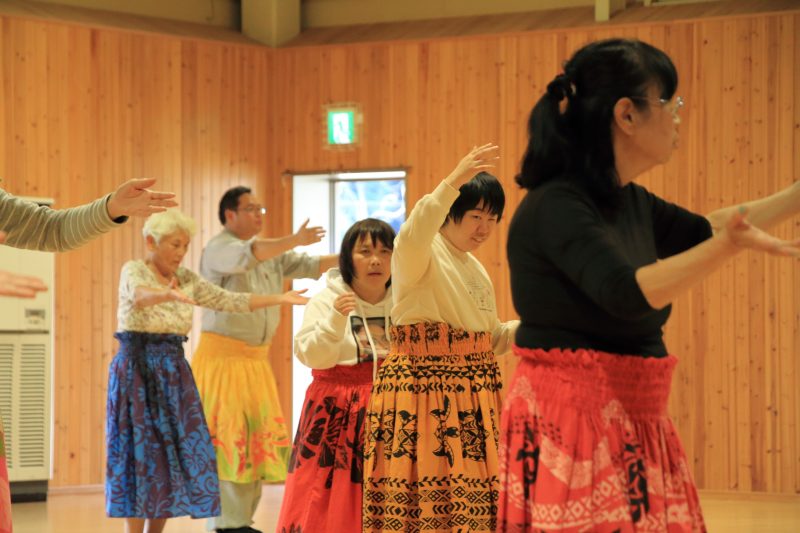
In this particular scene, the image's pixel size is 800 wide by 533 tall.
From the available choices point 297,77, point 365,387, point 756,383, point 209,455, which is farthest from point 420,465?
point 297,77

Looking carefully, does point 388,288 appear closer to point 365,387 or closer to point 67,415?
point 365,387

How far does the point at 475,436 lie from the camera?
3.23 m

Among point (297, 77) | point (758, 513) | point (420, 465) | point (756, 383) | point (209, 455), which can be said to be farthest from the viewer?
point (297, 77)

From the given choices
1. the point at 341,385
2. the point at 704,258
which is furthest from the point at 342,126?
the point at 704,258

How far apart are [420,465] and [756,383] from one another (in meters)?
4.56

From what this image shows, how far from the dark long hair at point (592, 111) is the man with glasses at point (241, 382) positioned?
12.7ft

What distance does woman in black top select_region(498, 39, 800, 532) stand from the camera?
1.77 m

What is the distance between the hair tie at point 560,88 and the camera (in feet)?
6.20

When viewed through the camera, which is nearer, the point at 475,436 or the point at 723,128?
the point at 475,436

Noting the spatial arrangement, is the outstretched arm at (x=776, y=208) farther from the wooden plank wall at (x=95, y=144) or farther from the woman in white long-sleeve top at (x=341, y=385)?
the wooden plank wall at (x=95, y=144)

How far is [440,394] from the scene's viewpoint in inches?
128

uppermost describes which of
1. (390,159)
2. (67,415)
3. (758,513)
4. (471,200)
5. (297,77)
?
(297,77)

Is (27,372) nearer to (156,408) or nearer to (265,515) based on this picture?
(265,515)

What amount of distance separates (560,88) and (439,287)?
143 cm
